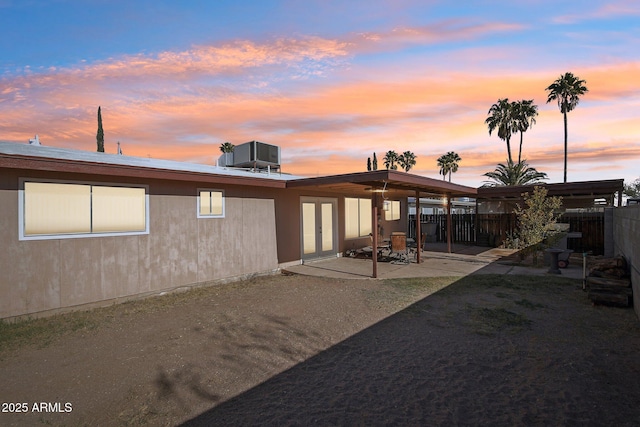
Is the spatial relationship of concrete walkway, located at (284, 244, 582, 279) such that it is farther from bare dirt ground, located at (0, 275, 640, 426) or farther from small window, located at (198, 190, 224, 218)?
small window, located at (198, 190, 224, 218)

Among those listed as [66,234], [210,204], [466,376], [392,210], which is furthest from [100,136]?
[466,376]

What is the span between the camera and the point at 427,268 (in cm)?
1062

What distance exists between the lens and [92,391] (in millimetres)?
3576

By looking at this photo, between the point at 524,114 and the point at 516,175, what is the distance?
9599 mm

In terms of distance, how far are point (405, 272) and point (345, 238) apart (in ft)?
12.6

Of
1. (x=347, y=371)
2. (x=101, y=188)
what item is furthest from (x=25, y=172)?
(x=347, y=371)

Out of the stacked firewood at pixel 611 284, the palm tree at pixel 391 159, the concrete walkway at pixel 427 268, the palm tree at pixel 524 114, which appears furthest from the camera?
the palm tree at pixel 391 159

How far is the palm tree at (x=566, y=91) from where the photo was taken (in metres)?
27.1

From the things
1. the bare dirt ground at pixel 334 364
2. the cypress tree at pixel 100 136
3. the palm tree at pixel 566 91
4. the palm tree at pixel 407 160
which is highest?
the palm tree at pixel 566 91

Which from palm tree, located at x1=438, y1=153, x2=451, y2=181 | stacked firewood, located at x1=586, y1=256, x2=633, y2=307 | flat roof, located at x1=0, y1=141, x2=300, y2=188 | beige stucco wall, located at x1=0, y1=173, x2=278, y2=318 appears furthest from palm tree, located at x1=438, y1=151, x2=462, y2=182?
stacked firewood, located at x1=586, y1=256, x2=633, y2=307

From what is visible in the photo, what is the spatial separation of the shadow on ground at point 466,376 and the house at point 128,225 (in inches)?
165

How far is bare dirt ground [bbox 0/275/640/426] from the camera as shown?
309 centimetres

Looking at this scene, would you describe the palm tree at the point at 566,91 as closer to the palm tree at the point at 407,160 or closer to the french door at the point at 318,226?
the palm tree at the point at 407,160

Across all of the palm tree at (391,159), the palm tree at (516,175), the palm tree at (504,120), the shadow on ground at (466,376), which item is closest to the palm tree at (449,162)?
the palm tree at (391,159)
